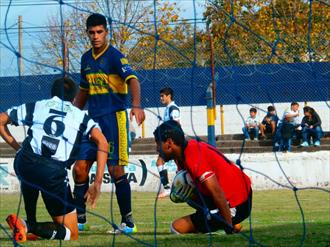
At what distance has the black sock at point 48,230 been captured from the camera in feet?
27.5

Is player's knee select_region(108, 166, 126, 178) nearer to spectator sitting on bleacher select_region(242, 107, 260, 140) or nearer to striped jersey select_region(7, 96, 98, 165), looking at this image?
striped jersey select_region(7, 96, 98, 165)

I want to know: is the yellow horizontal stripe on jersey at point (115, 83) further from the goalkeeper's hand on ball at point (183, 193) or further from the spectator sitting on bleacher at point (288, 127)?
the spectator sitting on bleacher at point (288, 127)

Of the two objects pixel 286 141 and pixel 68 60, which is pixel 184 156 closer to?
pixel 68 60

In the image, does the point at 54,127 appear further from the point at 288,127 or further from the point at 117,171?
the point at 288,127

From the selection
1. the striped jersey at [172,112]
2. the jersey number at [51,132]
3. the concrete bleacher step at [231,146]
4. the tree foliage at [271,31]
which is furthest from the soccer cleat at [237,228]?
the concrete bleacher step at [231,146]

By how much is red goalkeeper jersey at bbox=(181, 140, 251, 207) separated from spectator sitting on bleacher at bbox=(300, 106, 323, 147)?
11.8m

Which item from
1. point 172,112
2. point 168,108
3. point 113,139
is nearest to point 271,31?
point 172,112

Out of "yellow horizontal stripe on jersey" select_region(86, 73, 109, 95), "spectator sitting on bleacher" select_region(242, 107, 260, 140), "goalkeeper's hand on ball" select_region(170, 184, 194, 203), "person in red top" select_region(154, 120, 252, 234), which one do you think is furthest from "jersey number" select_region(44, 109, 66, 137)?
"spectator sitting on bleacher" select_region(242, 107, 260, 140)

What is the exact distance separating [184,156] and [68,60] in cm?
527

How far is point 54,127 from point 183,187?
1.25m

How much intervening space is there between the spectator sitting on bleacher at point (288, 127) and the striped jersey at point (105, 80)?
10606mm

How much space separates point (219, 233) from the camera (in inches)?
336

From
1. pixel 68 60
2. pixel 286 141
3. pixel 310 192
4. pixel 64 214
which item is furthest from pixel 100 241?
pixel 286 141

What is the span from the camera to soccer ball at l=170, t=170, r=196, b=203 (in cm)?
845
